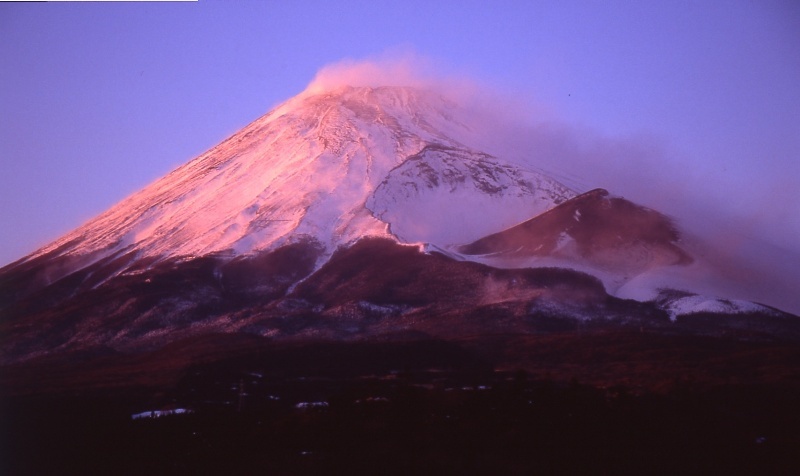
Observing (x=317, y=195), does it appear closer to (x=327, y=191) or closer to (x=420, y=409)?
(x=327, y=191)

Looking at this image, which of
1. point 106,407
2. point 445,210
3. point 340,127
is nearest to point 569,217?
point 445,210

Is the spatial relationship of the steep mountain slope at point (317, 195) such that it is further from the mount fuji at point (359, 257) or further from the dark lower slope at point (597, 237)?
the dark lower slope at point (597, 237)

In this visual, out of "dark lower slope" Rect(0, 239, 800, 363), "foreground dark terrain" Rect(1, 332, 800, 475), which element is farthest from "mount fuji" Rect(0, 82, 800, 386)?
"foreground dark terrain" Rect(1, 332, 800, 475)

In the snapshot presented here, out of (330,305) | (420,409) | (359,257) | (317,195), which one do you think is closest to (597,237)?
(359,257)

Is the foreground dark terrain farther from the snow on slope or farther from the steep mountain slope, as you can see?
the snow on slope

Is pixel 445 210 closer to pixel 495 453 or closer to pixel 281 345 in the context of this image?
pixel 281 345

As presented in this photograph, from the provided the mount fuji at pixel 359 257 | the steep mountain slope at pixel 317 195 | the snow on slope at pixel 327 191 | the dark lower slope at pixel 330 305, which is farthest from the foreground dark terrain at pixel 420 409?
the snow on slope at pixel 327 191
